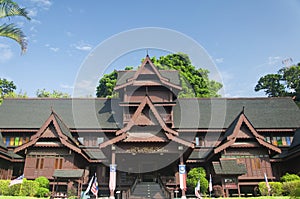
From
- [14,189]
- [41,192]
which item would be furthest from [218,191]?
[14,189]

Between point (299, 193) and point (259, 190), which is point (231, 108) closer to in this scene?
point (259, 190)

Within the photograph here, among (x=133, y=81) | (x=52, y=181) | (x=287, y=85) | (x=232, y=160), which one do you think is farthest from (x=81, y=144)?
(x=287, y=85)

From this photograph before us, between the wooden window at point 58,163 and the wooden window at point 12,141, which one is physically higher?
the wooden window at point 12,141

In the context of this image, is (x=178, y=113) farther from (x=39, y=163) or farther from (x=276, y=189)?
(x=39, y=163)

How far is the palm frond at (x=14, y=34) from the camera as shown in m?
13.6

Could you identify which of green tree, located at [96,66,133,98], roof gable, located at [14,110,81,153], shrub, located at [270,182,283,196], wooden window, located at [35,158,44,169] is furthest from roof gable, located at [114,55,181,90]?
green tree, located at [96,66,133,98]

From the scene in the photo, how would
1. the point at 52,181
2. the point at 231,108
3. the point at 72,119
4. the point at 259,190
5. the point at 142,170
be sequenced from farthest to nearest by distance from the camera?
the point at 231,108 → the point at 72,119 → the point at 142,170 → the point at 52,181 → the point at 259,190

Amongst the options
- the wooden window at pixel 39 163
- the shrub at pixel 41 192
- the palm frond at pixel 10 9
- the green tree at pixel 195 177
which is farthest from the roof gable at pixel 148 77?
the palm frond at pixel 10 9

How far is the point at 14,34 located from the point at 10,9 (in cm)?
117

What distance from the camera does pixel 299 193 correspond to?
11891 millimetres

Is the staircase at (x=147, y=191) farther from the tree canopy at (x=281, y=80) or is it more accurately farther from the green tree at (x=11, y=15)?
the tree canopy at (x=281, y=80)

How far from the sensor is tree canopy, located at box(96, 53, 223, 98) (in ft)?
158

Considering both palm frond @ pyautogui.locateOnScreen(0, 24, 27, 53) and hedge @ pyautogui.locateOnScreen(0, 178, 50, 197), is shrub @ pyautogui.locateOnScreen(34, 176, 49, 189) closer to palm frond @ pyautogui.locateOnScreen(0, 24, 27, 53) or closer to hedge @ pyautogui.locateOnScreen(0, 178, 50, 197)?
hedge @ pyautogui.locateOnScreen(0, 178, 50, 197)

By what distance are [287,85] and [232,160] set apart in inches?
1478
